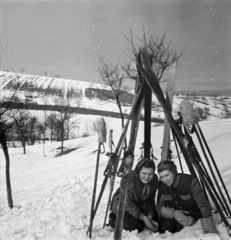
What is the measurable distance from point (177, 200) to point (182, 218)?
0.68ft

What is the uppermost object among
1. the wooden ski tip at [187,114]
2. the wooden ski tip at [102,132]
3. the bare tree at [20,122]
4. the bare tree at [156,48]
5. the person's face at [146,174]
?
the bare tree at [156,48]

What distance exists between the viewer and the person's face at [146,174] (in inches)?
109

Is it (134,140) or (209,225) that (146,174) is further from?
(209,225)

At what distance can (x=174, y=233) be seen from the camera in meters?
2.66

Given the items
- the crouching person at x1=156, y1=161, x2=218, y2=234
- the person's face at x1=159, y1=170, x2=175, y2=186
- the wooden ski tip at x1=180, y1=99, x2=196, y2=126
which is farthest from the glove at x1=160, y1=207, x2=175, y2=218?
the wooden ski tip at x1=180, y1=99, x2=196, y2=126

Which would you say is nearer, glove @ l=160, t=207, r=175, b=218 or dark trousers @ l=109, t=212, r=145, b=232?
Result: glove @ l=160, t=207, r=175, b=218

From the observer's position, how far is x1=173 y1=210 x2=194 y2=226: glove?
2.58m

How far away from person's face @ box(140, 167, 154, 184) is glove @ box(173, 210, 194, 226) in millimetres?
479

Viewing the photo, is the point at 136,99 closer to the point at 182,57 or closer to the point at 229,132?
the point at 182,57

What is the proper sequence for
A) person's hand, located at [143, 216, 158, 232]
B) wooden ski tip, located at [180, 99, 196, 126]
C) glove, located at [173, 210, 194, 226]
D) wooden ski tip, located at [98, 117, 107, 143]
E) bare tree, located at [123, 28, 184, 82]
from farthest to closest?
1. bare tree, located at [123, 28, 184, 82]
2. wooden ski tip, located at [98, 117, 107, 143]
3. wooden ski tip, located at [180, 99, 196, 126]
4. person's hand, located at [143, 216, 158, 232]
5. glove, located at [173, 210, 194, 226]

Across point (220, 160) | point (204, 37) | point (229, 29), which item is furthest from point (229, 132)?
point (229, 29)

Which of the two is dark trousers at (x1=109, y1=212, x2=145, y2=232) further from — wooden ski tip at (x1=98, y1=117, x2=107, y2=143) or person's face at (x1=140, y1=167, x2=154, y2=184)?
wooden ski tip at (x1=98, y1=117, x2=107, y2=143)

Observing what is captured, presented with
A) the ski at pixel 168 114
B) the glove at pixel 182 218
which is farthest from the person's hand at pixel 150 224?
the ski at pixel 168 114

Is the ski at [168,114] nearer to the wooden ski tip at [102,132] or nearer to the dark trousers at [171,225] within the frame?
the dark trousers at [171,225]
